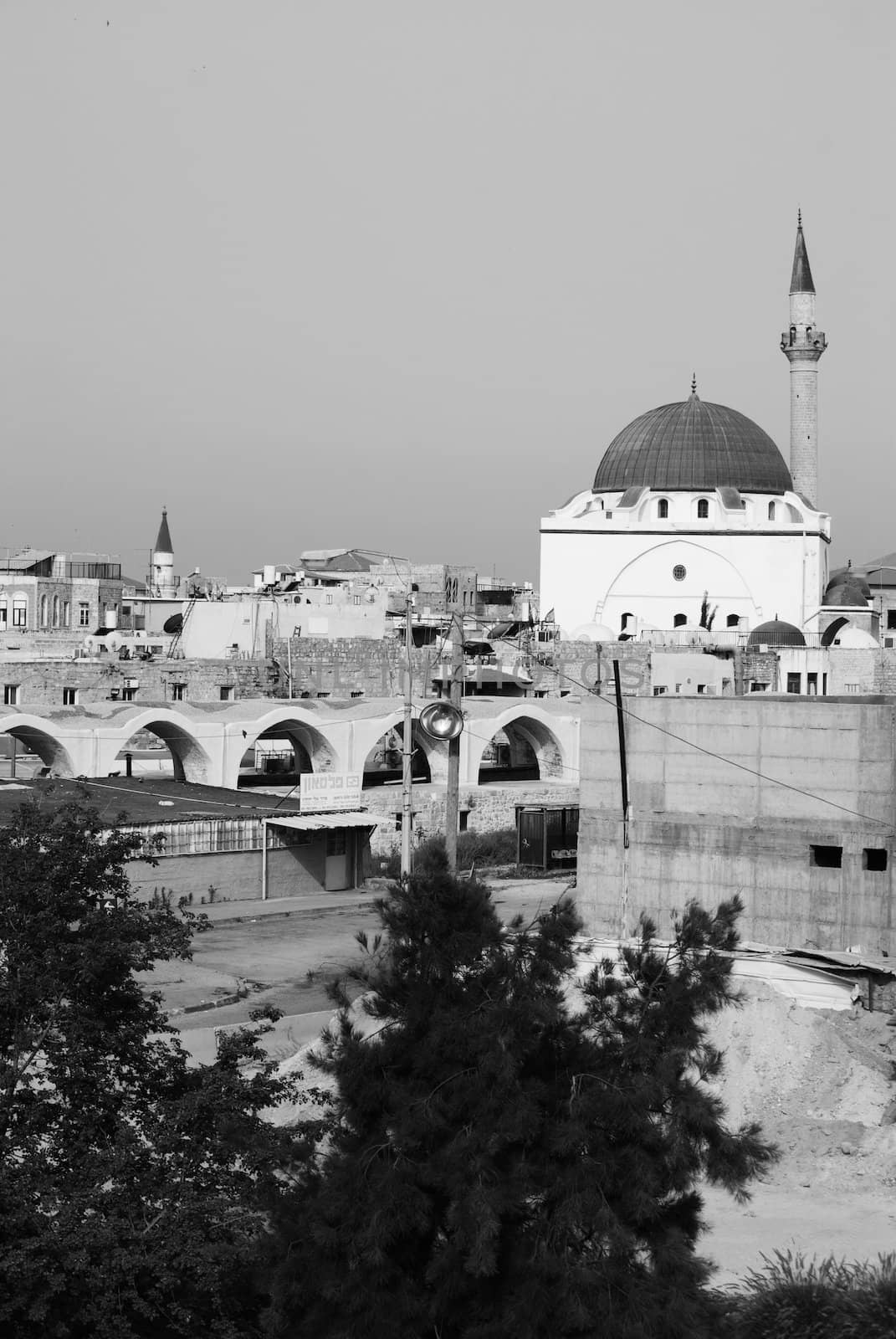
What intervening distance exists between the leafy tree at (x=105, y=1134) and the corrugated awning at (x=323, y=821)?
1374 centimetres

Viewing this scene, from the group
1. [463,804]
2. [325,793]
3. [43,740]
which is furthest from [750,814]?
[43,740]

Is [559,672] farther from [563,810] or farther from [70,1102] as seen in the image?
[70,1102]

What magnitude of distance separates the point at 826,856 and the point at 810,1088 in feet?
9.30

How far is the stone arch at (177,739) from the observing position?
2623cm

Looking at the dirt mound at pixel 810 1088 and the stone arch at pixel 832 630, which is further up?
the stone arch at pixel 832 630

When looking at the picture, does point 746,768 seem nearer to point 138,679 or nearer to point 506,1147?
point 506,1147

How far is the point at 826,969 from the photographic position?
576 inches

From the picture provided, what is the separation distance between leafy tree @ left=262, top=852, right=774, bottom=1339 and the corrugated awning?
15.2 m

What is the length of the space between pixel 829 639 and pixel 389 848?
2348cm

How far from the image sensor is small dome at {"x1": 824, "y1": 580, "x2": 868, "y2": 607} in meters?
51.9

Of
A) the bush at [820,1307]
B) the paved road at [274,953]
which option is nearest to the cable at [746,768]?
the paved road at [274,953]

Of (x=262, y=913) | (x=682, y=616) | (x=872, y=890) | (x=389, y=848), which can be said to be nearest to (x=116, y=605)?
(x=682, y=616)

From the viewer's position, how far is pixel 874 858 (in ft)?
49.8

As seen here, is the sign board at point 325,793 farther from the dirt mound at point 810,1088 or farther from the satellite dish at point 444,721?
the dirt mound at point 810,1088
